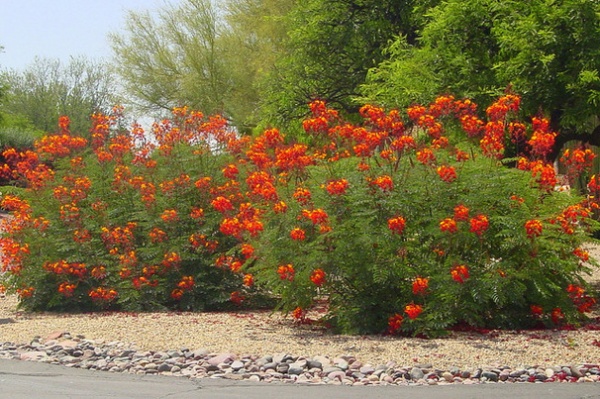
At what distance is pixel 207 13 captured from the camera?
44.8 metres

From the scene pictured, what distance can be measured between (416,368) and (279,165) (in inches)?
136

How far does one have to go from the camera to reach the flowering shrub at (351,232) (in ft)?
34.9

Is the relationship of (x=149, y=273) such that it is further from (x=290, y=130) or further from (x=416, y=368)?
(x=290, y=130)

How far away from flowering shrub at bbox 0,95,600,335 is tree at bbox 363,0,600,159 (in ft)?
1.96

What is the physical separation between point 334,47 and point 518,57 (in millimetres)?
8091

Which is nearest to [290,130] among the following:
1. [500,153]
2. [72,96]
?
[500,153]

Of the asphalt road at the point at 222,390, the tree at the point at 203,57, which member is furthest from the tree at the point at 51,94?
the asphalt road at the point at 222,390

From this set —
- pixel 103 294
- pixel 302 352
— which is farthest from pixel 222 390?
pixel 103 294

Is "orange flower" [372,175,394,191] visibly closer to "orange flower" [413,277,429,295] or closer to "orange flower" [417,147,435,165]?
"orange flower" [417,147,435,165]

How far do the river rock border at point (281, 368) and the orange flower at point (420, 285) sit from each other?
1248 millimetres

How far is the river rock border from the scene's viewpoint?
884 cm

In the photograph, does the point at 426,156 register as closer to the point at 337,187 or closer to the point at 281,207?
the point at 337,187

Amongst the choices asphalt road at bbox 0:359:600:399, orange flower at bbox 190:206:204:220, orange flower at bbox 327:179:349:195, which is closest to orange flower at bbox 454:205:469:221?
orange flower at bbox 327:179:349:195

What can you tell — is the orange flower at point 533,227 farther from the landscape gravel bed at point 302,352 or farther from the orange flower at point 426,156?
the orange flower at point 426,156
